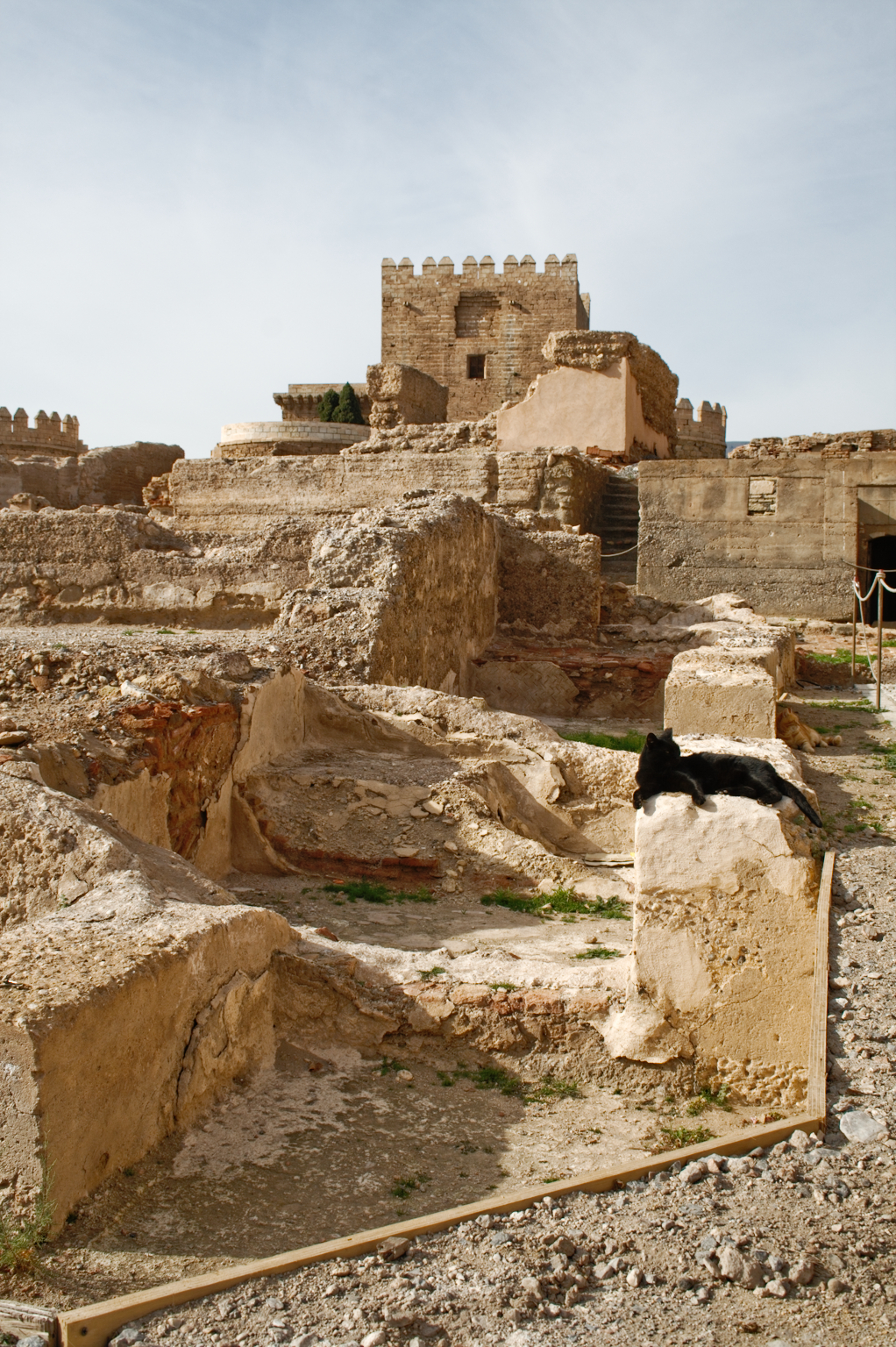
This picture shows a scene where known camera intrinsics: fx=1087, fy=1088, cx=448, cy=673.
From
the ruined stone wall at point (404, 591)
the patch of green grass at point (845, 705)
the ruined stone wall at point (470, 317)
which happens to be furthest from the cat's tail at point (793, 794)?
the ruined stone wall at point (470, 317)

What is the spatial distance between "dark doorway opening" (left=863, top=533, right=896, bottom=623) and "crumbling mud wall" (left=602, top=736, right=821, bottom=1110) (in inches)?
458

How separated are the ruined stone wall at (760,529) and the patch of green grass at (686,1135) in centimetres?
1191

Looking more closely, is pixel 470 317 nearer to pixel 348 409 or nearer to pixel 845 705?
pixel 348 409

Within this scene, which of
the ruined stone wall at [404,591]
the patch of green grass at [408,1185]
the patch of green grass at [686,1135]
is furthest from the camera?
the ruined stone wall at [404,591]

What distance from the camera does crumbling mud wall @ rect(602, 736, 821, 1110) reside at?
3125mm

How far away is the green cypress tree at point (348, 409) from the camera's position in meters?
26.4

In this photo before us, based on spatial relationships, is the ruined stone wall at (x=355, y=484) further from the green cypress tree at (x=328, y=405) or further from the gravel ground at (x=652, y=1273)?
the green cypress tree at (x=328, y=405)

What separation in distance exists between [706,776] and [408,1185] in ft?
4.76

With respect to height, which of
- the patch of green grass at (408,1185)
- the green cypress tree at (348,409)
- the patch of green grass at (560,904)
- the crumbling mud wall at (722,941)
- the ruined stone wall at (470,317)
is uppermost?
the ruined stone wall at (470,317)

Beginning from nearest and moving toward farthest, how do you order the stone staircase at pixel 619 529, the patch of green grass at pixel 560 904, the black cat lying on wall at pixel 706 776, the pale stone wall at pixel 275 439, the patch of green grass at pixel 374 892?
the black cat lying on wall at pixel 706 776, the patch of green grass at pixel 560 904, the patch of green grass at pixel 374 892, the stone staircase at pixel 619 529, the pale stone wall at pixel 275 439

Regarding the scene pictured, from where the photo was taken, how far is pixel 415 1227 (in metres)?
2.18

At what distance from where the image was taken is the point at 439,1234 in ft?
7.17

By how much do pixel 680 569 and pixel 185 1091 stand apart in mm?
12487

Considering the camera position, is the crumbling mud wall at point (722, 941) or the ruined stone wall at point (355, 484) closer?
the crumbling mud wall at point (722, 941)
